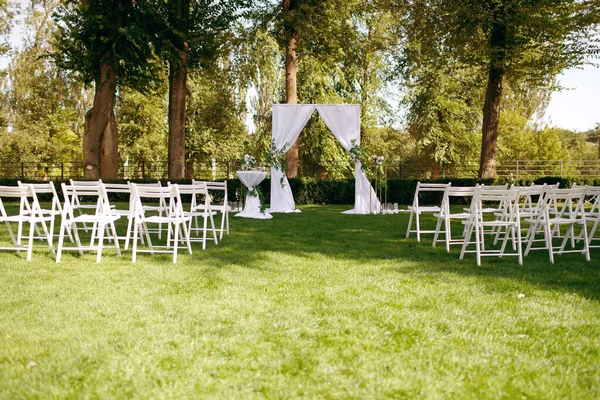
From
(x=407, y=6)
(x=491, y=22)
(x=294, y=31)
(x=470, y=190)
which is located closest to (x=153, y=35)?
(x=294, y=31)

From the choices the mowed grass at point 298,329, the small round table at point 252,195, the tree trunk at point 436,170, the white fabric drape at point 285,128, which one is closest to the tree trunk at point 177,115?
the white fabric drape at point 285,128

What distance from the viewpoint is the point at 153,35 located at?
1817cm

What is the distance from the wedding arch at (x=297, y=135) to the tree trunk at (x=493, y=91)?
5194 mm

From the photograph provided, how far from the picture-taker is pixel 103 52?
1795 cm

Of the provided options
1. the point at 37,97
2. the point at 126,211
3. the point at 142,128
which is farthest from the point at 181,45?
the point at 37,97

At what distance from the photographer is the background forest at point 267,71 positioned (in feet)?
56.0

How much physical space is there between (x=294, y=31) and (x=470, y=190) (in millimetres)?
14027

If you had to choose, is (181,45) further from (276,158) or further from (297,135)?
(276,158)

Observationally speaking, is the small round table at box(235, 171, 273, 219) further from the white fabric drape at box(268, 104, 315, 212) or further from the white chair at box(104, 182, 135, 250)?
the white chair at box(104, 182, 135, 250)

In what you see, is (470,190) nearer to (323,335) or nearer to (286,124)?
(323,335)

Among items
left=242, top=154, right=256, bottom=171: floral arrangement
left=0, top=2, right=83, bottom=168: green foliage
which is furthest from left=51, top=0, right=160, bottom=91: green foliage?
left=0, top=2, right=83, bottom=168: green foliage

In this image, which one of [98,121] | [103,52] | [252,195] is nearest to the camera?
[252,195]

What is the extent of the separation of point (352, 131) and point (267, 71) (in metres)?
7.40

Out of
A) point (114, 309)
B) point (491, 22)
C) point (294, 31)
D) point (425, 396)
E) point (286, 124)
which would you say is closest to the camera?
point (425, 396)
